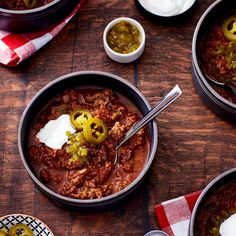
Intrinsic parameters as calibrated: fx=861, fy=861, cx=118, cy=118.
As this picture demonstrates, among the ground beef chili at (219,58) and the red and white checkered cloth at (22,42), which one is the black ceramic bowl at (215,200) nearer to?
→ the ground beef chili at (219,58)

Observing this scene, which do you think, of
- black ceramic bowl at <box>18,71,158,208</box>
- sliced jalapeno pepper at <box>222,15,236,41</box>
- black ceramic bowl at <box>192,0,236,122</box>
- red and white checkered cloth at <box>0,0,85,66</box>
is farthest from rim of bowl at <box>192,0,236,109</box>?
red and white checkered cloth at <box>0,0,85,66</box>

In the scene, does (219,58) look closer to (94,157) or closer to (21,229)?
(94,157)

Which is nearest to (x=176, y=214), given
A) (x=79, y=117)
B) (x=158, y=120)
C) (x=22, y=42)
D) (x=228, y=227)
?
(x=228, y=227)

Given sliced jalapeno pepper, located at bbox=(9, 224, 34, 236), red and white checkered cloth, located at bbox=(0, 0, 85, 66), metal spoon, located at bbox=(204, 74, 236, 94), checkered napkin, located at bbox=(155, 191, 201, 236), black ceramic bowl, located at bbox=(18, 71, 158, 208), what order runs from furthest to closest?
→ red and white checkered cloth, located at bbox=(0, 0, 85, 66) < metal spoon, located at bbox=(204, 74, 236, 94) < checkered napkin, located at bbox=(155, 191, 201, 236) < sliced jalapeno pepper, located at bbox=(9, 224, 34, 236) < black ceramic bowl, located at bbox=(18, 71, 158, 208)

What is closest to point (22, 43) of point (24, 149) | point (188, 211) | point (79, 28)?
point (79, 28)

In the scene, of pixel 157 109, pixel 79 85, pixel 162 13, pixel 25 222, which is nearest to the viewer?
pixel 157 109

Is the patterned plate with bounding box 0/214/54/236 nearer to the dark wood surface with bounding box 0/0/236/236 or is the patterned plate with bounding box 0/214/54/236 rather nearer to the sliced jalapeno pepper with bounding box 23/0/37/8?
the dark wood surface with bounding box 0/0/236/236
